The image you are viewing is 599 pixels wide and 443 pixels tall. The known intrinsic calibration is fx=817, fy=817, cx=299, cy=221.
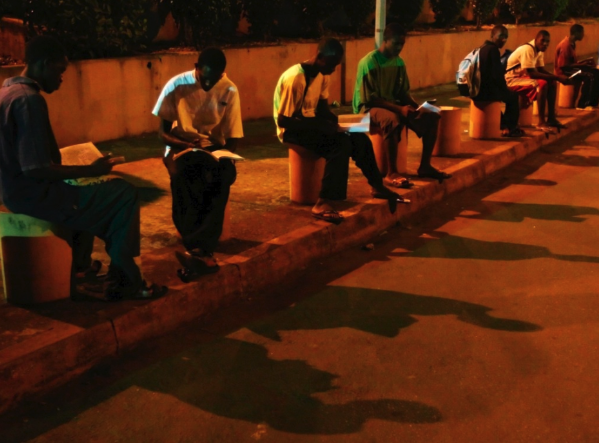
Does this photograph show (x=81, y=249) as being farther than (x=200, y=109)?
No

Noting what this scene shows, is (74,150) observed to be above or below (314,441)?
above

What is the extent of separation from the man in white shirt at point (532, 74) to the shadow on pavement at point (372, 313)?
20.6 feet

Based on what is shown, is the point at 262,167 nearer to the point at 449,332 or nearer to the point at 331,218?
the point at 331,218

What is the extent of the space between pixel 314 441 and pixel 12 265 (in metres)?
2.08

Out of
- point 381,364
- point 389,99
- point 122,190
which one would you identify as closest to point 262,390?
point 381,364

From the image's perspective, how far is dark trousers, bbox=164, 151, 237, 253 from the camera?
5461mm

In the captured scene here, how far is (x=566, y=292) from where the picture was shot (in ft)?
18.1

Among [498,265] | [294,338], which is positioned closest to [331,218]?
[498,265]

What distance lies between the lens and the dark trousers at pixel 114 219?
4.62 metres

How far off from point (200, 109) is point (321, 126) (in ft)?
4.01

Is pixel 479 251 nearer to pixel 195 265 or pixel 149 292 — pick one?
pixel 195 265

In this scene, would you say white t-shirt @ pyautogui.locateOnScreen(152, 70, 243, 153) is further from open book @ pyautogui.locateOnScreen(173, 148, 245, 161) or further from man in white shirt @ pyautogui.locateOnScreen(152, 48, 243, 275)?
open book @ pyautogui.locateOnScreen(173, 148, 245, 161)

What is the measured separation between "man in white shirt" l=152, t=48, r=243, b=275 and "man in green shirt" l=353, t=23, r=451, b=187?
224cm

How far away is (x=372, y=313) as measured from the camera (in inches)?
204
